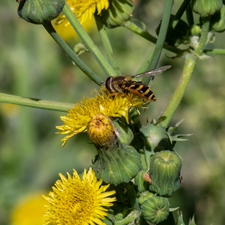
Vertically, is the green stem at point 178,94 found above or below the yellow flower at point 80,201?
above

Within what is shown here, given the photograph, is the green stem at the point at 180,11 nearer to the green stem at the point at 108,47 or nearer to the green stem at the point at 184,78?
the green stem at the point at 184,78

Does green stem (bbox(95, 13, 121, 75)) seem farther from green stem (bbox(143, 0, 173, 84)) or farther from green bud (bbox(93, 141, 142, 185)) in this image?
green bud (bbox(93, 141, 142, 185))

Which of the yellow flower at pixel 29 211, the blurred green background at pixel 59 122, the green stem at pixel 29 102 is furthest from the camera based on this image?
the blurred green background at pixel 59 122

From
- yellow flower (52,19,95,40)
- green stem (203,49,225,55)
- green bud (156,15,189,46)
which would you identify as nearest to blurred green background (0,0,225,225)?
yellow flower (52,19,95,40)

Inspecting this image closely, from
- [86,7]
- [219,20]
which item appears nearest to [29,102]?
[86,7]

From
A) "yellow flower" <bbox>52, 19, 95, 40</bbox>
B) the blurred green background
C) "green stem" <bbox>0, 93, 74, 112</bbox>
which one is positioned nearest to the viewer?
"green stem" <bbox>0, 93, 74, 112</bbox>

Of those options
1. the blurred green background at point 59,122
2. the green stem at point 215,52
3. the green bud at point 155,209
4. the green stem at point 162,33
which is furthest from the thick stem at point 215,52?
the blurred green background at point 59,122

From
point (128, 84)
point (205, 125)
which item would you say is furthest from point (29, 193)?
point (128, 84)
